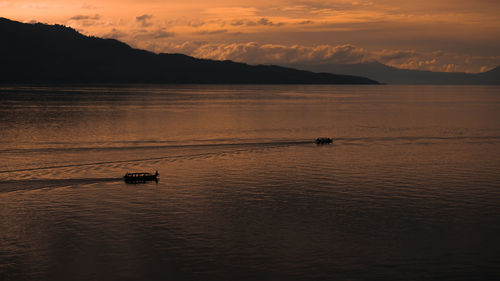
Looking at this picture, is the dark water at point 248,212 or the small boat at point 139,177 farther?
the small boat at point 139,177

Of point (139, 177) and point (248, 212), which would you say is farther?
point (139, 177)

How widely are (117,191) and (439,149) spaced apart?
8694 cm

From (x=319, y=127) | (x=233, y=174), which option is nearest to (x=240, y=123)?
(x=319, y=127)

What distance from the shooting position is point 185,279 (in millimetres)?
47531

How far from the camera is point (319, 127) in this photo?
18412 cm

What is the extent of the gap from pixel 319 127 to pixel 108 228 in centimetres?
13129

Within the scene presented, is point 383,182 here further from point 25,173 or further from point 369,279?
point 25,173

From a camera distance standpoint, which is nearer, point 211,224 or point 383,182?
point 211,224

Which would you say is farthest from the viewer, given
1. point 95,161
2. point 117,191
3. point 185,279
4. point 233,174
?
point 95,161

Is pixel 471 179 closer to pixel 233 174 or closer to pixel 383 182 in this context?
pixel 383 182

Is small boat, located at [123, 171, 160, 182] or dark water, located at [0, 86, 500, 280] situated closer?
dark water, located at [0, 86, 500, 280]

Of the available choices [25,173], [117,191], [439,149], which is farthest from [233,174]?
[439,149]

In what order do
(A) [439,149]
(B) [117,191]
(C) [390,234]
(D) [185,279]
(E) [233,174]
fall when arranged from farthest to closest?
1. (A) [439,149]
2. (E) [233,174]
3. (B) [117,191]
4. (C) [390,234]
5. (D) [185,279]

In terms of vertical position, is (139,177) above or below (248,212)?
above
